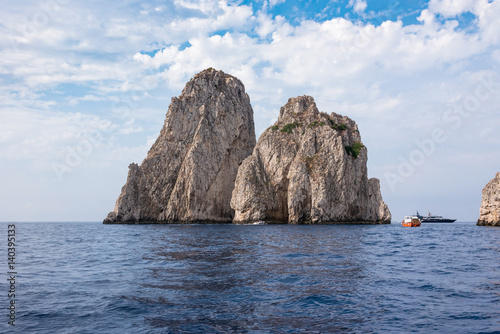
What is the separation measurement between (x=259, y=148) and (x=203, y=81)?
38199 mm

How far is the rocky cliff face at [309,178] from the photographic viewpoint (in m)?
99.4

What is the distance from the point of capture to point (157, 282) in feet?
56.5

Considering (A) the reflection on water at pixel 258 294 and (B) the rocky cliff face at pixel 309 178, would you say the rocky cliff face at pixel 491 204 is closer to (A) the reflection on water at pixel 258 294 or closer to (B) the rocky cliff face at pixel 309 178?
(B) the rocky cliff face at pixel 309 178

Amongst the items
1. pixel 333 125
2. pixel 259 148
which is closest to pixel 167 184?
pixel 259 148

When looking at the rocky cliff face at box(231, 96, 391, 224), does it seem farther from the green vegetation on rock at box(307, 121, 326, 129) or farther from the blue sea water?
the blue sea water

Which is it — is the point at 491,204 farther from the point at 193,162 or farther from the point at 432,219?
the point at 193,162

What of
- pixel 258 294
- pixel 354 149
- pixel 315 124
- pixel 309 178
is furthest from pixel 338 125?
pixel 258 294

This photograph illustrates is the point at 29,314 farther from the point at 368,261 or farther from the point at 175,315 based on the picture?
the point at 368,261

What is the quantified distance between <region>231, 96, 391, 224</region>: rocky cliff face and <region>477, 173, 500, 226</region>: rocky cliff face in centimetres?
2632

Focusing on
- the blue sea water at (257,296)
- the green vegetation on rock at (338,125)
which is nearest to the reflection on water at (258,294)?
the blue sea water at (257,296)

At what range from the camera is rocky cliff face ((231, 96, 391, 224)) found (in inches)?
3912

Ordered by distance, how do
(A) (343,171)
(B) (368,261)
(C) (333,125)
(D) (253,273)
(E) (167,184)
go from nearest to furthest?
(D) (253,273), (B) (368,261), (A) (343,171), (C) (333,125), (E) (167,184)

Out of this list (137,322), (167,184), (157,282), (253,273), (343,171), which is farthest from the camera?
(167,184)

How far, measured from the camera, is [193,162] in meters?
119
